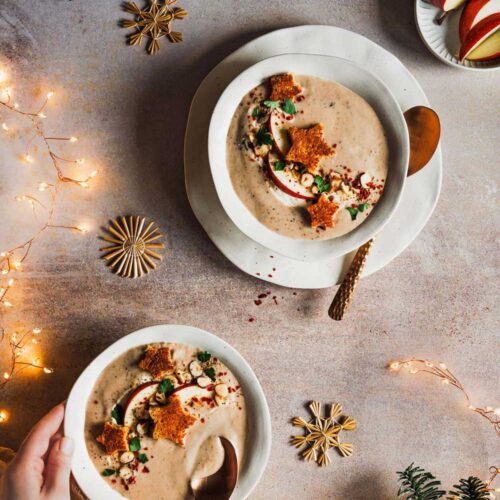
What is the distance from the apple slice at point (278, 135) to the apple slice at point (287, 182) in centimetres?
3

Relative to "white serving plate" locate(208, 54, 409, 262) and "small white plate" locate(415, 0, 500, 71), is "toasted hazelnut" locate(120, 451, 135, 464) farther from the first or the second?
"small white plate" locate(415, 0, 500, 71)

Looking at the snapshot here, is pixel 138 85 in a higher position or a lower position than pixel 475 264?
higher

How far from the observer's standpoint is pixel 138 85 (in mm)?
2180

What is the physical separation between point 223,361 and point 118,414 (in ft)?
1.51

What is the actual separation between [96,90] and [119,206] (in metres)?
0.51

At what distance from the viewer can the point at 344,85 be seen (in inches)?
76.5

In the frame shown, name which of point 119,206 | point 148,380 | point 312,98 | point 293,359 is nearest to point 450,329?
point 293,359

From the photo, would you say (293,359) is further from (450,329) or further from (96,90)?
(96,90)

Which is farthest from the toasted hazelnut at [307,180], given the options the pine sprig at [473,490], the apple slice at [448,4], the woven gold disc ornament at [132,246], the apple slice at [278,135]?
the pine sprig at [473,490]

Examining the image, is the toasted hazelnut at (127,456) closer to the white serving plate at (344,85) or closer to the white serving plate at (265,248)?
the white serving plate at (265,248)

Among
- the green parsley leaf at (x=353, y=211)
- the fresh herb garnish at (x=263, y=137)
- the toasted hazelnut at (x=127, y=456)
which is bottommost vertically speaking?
the toasted hazelnut at (x=127, y=456)

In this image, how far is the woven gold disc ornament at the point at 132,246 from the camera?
218 cm

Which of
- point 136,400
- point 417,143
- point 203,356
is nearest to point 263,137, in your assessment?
point 417,143

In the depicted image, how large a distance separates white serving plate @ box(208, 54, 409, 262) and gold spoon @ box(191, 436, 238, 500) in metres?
0.82
